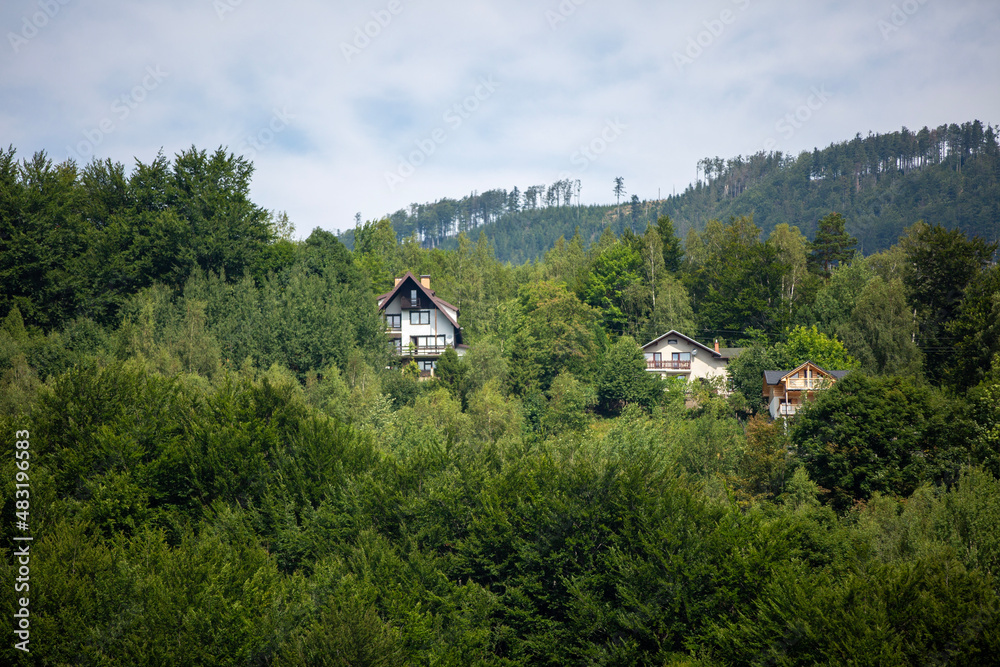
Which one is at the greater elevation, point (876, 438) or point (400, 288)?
point (400, 288)

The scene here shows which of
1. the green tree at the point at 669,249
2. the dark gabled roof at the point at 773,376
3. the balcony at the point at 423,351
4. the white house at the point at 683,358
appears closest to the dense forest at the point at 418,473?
the dark gabled roof at the point at 773,376

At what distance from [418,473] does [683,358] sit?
1671 inches

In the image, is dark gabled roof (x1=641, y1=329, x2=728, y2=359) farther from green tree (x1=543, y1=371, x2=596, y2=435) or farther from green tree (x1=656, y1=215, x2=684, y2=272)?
green tree (x1=656, y1=215, x2=684, y2=272)

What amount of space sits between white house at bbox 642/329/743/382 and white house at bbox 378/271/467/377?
746 inches

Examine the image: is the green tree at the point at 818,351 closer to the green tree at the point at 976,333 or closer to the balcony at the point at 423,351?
the green tree at the point at 976,333

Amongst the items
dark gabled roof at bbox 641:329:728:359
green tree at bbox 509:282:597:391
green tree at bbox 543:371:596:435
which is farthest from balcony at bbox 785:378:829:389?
green tree at bbox 509:282:597:391

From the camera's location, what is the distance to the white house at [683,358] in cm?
6575

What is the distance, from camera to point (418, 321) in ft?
207

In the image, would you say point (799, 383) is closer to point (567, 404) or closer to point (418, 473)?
point (567, 404)

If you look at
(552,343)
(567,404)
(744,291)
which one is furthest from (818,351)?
(552,343)

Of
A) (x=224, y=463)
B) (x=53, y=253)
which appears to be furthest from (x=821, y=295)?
(x=53, y=253)

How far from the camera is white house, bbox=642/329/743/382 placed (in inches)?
2589

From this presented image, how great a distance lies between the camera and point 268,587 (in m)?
22.6

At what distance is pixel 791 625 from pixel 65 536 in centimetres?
2265
